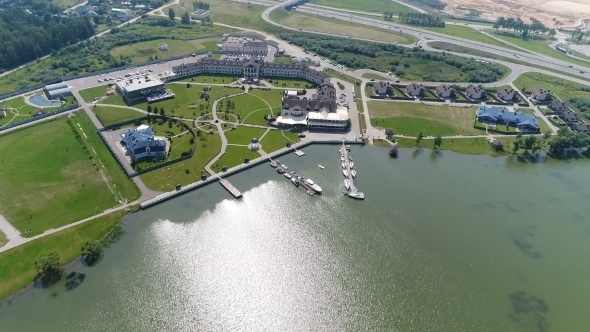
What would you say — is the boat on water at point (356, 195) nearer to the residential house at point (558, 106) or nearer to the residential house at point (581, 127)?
the residential house at point (581, 127)

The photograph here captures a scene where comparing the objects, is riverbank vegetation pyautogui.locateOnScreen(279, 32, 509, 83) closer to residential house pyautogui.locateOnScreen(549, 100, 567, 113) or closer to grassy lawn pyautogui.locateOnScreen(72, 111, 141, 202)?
residential house pyautogui.locateOnScreen(549, 100, 567, 113)

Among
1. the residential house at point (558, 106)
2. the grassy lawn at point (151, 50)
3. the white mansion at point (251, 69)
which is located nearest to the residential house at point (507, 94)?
the residential house at point (558, 106)

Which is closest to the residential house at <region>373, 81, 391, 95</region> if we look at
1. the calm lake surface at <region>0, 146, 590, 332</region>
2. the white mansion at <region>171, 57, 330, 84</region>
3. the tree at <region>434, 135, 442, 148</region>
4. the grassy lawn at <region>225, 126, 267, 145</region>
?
the white mansion at <region>171, 57, 330, 84</region>

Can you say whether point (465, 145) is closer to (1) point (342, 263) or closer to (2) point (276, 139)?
(2) point (276, 139)

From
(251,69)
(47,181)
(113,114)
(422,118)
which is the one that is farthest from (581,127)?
(47,181)

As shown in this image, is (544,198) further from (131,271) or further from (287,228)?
(131,271)
